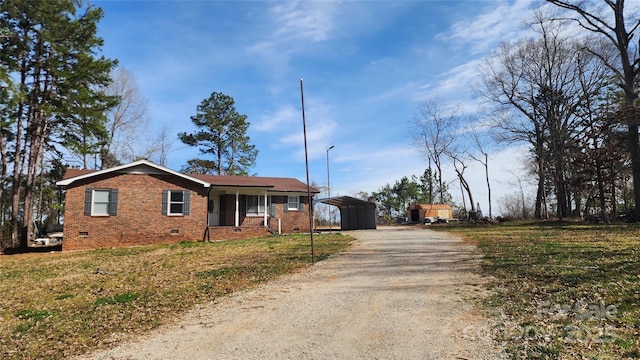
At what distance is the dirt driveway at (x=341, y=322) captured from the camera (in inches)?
176

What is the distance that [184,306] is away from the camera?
6.85 m

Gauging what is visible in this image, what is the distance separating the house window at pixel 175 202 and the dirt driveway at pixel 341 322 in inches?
478

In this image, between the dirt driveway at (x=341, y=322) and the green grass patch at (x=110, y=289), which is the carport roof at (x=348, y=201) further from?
the dirt driveway at (x=341, y=322)

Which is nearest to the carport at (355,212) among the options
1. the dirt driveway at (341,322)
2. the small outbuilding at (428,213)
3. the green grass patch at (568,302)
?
the small outbuilding at (428,213)

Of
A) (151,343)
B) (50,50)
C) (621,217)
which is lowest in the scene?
(151,343)

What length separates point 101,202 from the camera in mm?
17906

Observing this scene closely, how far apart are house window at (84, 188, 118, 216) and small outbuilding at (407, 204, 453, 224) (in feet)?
86.8

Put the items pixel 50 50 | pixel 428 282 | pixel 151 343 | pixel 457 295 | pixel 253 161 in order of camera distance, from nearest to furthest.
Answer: pixel 151 343, pixel 457 295, pixel 428 282, pixel 50 50, pixel 253 161

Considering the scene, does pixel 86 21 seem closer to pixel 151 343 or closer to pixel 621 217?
pixel 151 343

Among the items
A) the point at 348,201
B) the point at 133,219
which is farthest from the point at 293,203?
the point at 133,219

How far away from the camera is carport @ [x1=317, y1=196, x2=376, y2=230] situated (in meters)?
26.2

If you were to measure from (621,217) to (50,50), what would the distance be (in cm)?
3183

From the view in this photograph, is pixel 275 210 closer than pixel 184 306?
No

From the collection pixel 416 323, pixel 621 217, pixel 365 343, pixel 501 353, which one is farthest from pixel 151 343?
pixel 621 217
